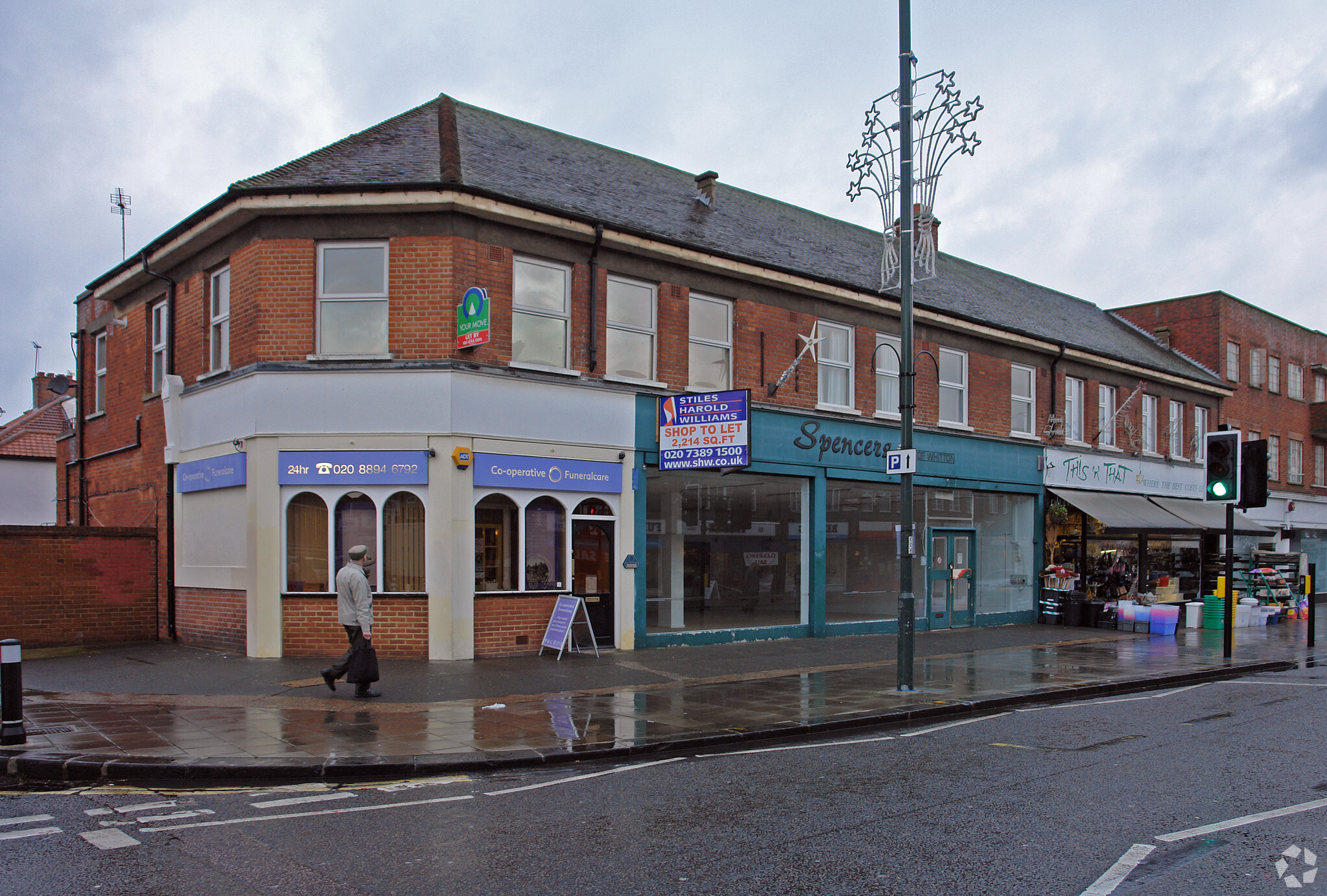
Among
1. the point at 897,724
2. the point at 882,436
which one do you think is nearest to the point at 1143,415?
the point at 882,436

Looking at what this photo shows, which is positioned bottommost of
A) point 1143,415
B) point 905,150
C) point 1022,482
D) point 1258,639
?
point 1258,639

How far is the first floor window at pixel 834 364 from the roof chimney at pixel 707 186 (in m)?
3.52

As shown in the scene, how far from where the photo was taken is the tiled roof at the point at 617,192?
1493 centimetres

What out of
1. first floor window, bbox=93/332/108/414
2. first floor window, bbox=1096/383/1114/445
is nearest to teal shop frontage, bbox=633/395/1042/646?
first floor window, bbox=1096/383/1114/445

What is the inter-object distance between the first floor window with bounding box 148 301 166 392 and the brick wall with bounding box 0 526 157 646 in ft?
9.27

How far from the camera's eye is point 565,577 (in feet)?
49.9

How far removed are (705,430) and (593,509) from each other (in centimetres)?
218

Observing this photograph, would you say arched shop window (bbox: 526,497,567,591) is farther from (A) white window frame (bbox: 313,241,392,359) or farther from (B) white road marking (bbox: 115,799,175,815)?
(B) white road marking (bbox: 115,799,175,815)

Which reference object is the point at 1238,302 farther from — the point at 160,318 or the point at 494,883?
the point at 494,883

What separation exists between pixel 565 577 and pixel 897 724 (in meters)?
6.24

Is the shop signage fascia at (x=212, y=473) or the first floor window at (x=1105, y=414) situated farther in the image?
the first floor window at (x=1105, y=414)

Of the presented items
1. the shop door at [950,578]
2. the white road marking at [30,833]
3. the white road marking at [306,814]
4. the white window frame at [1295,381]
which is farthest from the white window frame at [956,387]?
the white window frame at [1295,381]

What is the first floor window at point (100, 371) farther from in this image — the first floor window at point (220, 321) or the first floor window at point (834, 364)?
the first floor window at point (834, 364)

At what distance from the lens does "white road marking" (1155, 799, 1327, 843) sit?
6.00 meters
